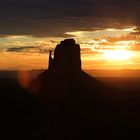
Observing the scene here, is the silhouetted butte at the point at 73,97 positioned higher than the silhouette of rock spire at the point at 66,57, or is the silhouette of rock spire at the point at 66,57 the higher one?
the silhouette of rock spire at the point at 66,57

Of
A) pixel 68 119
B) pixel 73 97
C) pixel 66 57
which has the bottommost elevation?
pixel 68 119

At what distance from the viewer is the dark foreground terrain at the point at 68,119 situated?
274 feet

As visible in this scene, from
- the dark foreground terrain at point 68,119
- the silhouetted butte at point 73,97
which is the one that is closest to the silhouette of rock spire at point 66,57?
the silhouetted butte at point 73,97

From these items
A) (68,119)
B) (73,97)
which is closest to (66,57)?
(73,97)

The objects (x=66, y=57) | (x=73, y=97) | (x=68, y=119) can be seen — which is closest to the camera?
(x=68, y=119)

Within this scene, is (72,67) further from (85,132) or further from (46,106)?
(85,132)

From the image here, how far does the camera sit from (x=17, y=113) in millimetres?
104688

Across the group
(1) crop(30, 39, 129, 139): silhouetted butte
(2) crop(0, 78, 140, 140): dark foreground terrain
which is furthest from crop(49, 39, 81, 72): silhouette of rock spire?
(2) crop(0, 78, 140, 140): dark foreground terrain

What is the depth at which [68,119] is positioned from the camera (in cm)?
9881

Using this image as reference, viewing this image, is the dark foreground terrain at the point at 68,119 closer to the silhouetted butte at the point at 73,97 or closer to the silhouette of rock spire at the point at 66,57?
the silhouetted butte at the point at 73,97

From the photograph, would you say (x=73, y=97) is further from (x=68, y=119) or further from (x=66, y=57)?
(x=68, y=119)

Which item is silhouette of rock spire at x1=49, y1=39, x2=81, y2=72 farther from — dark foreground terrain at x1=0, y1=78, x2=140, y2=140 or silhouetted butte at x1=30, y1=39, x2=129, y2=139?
dark foreground terrain at x1=0, y1=78, x2=140, y2=140

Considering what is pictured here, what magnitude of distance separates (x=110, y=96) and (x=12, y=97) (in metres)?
29.2

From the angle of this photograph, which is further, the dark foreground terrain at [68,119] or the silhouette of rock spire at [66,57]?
the silhouette of rock spire at [66,57]
